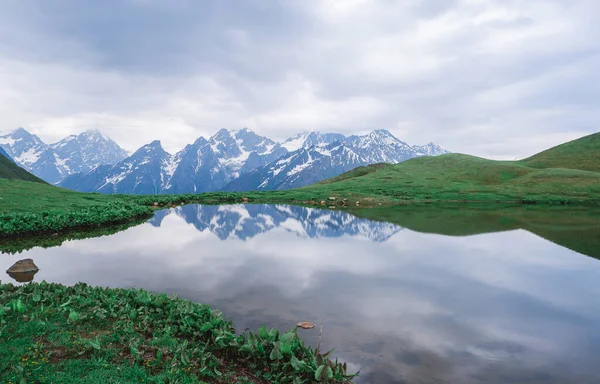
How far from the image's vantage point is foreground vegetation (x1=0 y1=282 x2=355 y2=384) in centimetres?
1006

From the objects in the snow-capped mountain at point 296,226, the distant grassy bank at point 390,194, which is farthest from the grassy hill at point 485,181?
the snow-capped mountain at point 296,226

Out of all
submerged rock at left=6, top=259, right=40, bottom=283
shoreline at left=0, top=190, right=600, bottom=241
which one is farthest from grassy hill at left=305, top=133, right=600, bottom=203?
submerged rock at left=6, top=259, right=40, bottom=283

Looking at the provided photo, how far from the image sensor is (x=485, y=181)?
11512 cm

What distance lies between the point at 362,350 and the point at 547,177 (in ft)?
401

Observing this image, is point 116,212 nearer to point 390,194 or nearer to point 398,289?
point 398,289

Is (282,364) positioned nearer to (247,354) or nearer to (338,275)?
(247,354)

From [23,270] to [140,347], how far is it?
16.8 m

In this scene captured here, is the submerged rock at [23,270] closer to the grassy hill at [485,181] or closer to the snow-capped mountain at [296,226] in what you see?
the snow-capped mountain at [296,226]

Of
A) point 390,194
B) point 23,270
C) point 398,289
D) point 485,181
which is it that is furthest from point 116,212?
point 485,181

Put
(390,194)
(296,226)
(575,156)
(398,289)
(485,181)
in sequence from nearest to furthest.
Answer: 1. (398,289)
2. (296,226)
3. (390,194)
4. (485,181)
5. (575,156)

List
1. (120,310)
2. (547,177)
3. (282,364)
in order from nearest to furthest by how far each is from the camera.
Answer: (282,364) < (120,310) < (547,177)

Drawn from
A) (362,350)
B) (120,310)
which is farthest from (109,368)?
(362,350)

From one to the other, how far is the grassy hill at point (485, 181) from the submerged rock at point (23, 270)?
7816 cm

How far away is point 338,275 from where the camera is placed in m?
23.0
